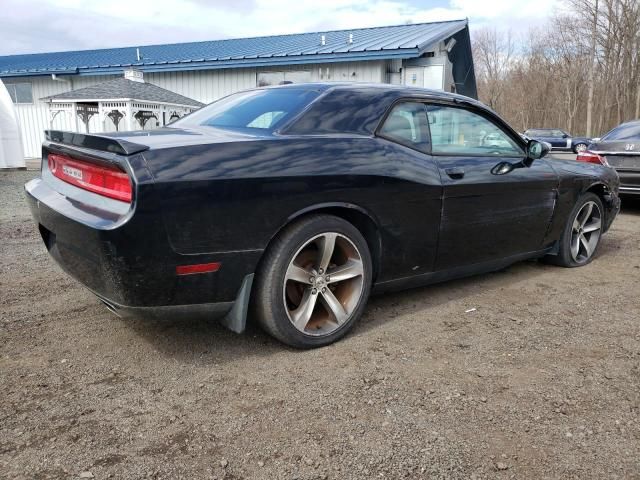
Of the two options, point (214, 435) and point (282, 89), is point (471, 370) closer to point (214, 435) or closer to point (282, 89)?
point (214, 435)

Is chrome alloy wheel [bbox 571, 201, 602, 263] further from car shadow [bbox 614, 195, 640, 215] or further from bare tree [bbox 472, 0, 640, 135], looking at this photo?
bare tree [bbox 472, 0, 640, 135]

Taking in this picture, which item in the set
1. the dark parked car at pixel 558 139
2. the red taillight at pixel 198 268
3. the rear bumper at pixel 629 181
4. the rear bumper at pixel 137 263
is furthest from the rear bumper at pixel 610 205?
the dark parked car at pixel 558 139

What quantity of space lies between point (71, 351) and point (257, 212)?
52.8 inches

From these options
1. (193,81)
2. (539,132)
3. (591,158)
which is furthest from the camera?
(539,132)

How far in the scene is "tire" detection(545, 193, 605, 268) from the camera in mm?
4535

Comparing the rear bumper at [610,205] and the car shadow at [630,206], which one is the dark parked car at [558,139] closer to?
the car shadow at [630,206]

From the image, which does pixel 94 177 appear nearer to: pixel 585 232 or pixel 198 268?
A: pixel 198 268

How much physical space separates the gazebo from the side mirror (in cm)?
1127

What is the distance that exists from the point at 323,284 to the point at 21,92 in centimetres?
2131

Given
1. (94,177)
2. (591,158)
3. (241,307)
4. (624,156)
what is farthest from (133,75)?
(241,307)

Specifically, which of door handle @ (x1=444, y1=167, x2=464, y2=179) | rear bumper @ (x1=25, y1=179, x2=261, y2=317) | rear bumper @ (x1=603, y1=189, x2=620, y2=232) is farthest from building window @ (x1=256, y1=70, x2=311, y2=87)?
rear bumper @ (x1=25, y1=179, x2=261, y2=317)

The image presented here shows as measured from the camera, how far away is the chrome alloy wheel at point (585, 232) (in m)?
4.67

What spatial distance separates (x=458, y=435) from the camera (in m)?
2.12

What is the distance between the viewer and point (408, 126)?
3238mm
